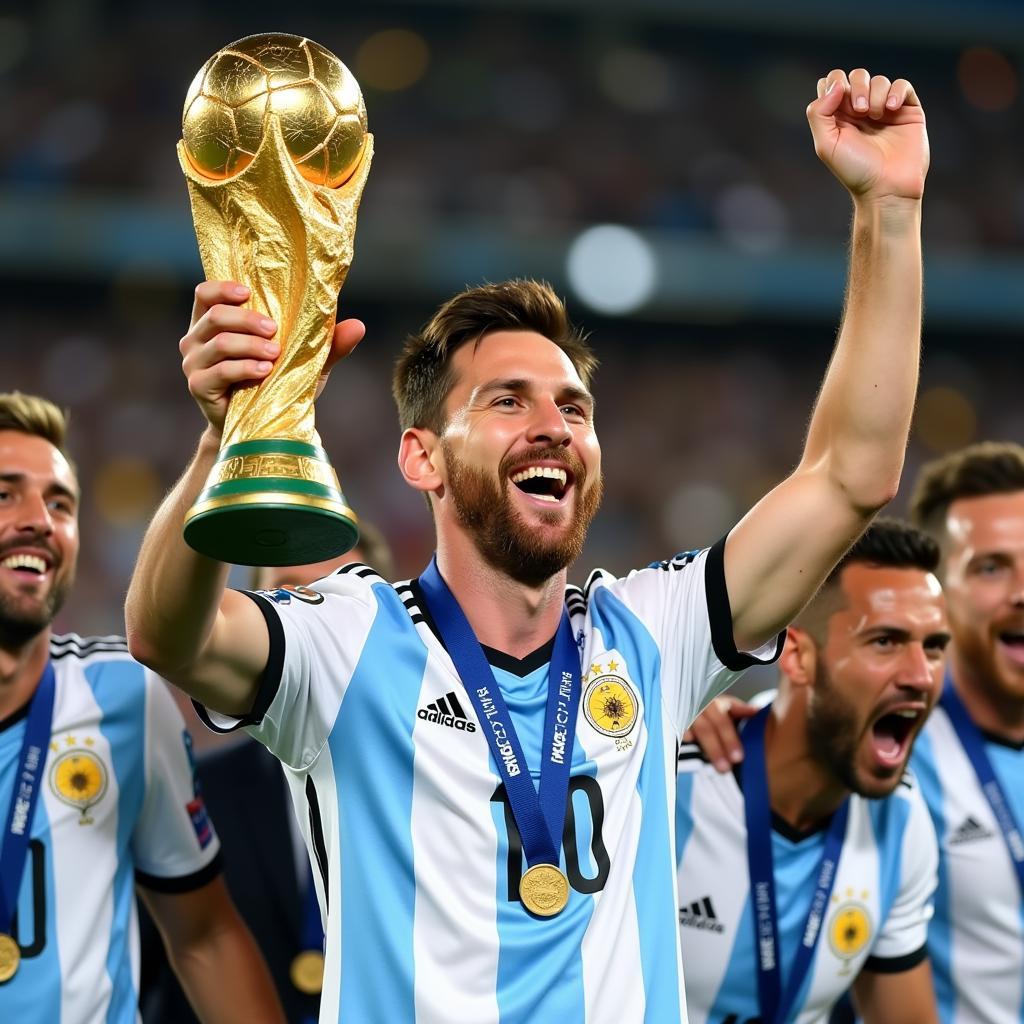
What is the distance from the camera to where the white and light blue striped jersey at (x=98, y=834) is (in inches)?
130

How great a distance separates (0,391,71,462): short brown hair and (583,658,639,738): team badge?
1674 mm

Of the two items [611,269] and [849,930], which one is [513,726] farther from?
[611,269]

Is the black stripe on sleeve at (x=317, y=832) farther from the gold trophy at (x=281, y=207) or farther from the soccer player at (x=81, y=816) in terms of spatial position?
the soccer player at (x=81, y=816)

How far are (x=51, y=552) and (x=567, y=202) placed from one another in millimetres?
14372

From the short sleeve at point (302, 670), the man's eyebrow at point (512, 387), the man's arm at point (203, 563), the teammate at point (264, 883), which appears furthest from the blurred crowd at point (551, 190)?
the man's arm at point (203, 563)

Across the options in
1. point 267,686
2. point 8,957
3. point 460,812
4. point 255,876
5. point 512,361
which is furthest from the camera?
point 255,876

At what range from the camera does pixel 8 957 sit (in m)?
3.25

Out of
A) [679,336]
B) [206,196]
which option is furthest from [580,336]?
[679,336]

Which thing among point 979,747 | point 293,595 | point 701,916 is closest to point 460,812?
point 293,595

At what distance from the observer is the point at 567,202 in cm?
1733

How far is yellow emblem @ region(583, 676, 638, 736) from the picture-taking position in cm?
271

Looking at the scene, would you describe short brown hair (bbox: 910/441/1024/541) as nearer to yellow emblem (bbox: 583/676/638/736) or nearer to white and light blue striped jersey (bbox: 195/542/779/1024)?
white and light blue striped jersey (bbox: 195/542/779/1024)

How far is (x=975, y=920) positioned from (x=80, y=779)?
2.47 m

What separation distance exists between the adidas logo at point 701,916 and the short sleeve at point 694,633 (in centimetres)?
102
